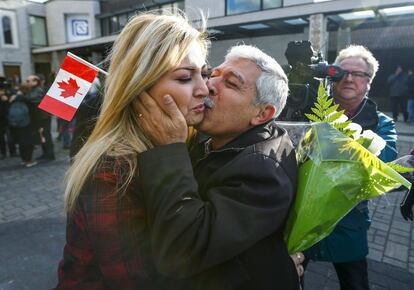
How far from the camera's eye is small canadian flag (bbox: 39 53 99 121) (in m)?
2.55

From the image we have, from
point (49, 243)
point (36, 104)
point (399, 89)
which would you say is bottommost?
point (49, 243)

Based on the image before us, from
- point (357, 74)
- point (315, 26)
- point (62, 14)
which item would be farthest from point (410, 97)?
point (62, 14)

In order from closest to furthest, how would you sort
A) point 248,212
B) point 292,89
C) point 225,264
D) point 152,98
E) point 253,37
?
point 248,212 < point 225,264 < point 152,98 < point 292,89 < point 253,37

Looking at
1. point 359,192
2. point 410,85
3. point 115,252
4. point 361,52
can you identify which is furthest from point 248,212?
point 410,85

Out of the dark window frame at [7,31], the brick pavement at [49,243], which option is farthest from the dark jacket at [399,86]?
the dark window frame at [7,31]

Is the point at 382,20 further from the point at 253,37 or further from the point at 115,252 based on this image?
the point at 115,252

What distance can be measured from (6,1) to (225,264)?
27270 millimetres

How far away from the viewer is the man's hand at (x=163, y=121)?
134 centimetres

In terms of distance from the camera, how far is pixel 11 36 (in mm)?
23391

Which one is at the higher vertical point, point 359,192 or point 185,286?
point 359,192

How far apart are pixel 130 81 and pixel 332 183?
0.90 meters

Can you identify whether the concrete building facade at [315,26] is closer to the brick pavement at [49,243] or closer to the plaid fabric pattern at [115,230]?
the brick pavement at [49,243]

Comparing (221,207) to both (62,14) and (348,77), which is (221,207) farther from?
(62,14)

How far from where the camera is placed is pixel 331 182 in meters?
1.19
